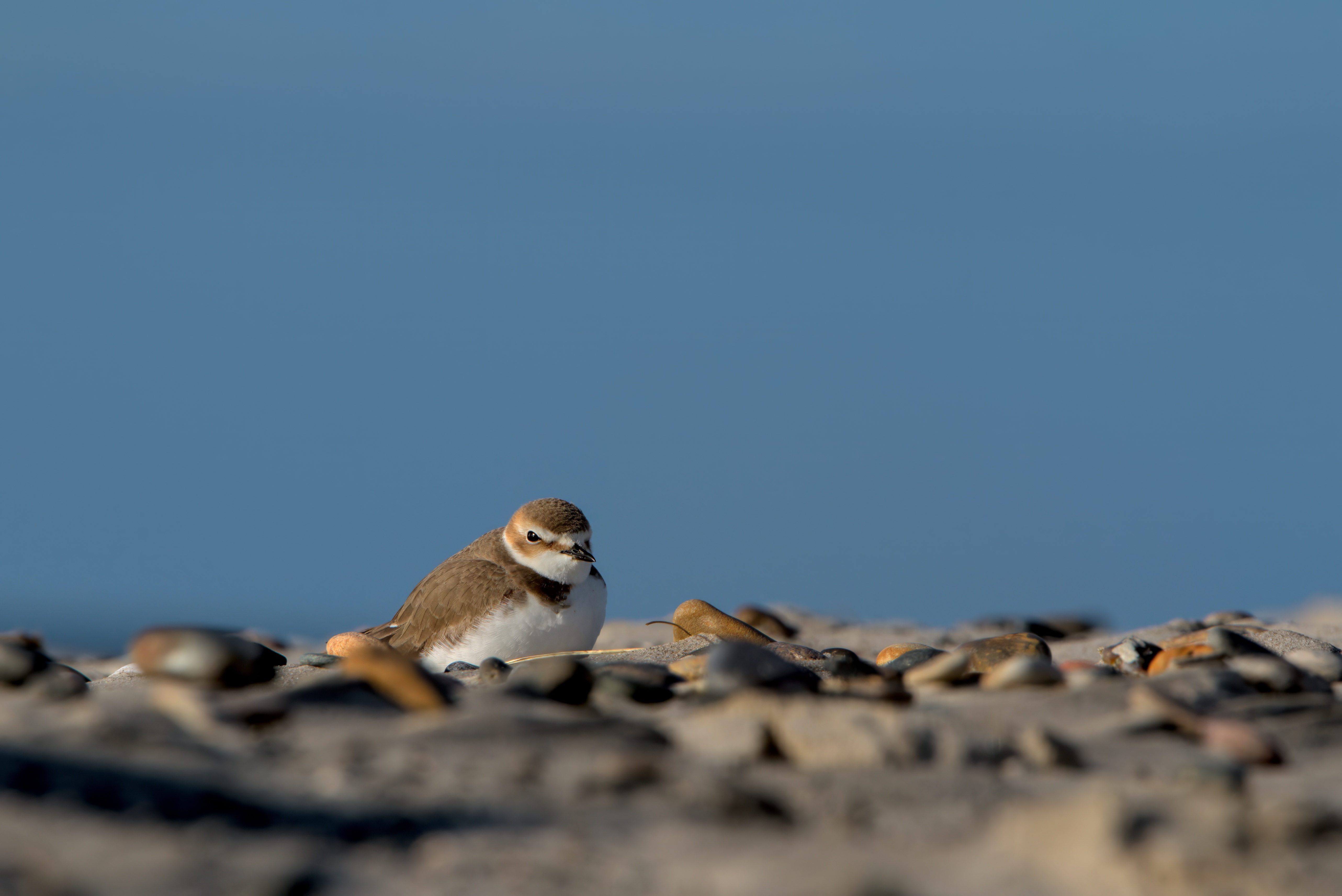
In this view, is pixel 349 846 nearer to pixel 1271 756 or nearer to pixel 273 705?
pixel 273 705

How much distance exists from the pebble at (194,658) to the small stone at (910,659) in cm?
279

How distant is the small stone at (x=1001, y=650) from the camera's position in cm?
570

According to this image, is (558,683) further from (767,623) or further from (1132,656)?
(767,623)

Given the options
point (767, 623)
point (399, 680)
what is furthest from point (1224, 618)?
point (399, 680)

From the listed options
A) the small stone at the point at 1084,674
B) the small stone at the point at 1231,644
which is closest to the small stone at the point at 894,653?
the small stone at the point at 1084,674

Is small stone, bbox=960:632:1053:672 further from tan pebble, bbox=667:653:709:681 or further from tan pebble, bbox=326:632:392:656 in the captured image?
tan pebble, bbox=326:632:392:656

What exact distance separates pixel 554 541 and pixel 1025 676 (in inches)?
131

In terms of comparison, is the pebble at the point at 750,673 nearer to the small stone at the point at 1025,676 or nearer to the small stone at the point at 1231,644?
the small stone at the point at 1025,676

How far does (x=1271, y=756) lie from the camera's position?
328cm

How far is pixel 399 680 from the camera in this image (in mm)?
3494

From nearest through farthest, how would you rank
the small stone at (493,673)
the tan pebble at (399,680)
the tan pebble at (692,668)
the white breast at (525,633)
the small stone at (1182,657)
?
1. the tan pebble at (399,680)
2. the tan pebble at (692,668)
3. the small stone at (1182,657)
4. the small stone at (493,673)
5. the white breast at (525,633)

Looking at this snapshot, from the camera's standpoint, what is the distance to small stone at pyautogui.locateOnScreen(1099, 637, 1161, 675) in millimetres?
5492

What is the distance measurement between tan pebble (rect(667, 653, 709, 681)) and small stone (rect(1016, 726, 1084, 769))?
1417 millimetres

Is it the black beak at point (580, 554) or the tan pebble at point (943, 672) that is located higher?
the black beak at point (580, 554)
